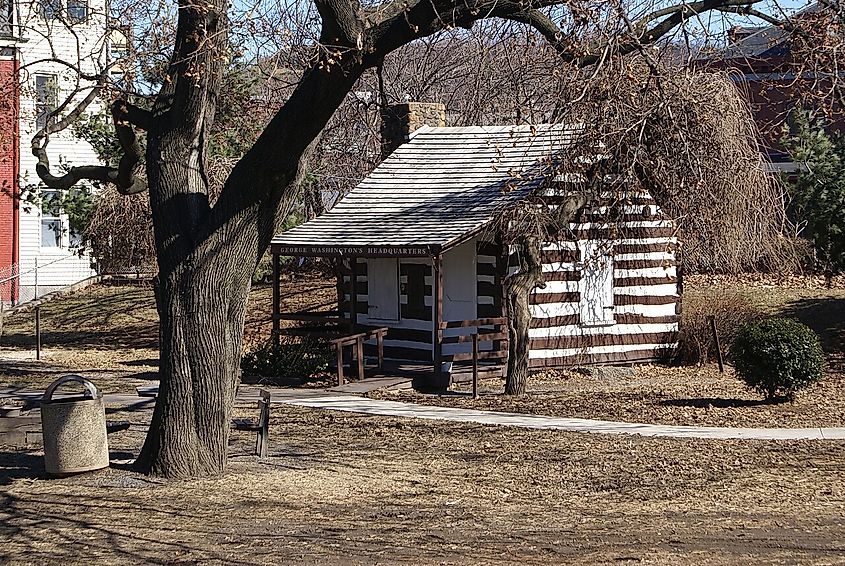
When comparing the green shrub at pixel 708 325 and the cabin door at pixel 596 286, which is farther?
the green shrub at pixel 708 325

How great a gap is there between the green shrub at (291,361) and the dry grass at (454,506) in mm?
6677

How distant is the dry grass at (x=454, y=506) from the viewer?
8.65m

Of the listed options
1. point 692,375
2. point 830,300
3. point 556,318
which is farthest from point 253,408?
point 830,300

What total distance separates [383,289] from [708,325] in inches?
291

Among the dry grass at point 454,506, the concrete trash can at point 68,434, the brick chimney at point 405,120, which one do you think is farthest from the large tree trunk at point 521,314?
the concrete trash can at point 68,434

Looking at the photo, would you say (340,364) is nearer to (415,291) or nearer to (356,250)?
(356,250)

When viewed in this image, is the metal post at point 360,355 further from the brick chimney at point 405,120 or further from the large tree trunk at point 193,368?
the large tree trunk at point 193,368

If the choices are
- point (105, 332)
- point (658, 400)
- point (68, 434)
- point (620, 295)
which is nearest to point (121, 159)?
point (68, 434)

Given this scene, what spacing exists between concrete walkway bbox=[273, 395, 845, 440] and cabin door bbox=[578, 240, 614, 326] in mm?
6523

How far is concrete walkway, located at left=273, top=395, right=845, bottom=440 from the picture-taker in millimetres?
14656

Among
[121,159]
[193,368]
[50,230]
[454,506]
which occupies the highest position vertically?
[50,230]

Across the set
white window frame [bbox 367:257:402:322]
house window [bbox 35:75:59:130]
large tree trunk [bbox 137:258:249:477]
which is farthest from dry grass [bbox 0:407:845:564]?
white window frame [bbox 367:257:402:322]

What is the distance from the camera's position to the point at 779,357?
17.0 m

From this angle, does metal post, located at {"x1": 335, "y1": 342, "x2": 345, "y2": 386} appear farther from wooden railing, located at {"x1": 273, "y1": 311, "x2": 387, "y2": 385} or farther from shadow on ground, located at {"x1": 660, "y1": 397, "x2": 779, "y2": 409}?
shadow on ground, located at {"x1": 660, "y1": 397, "x2": 779, "y2": 409}
